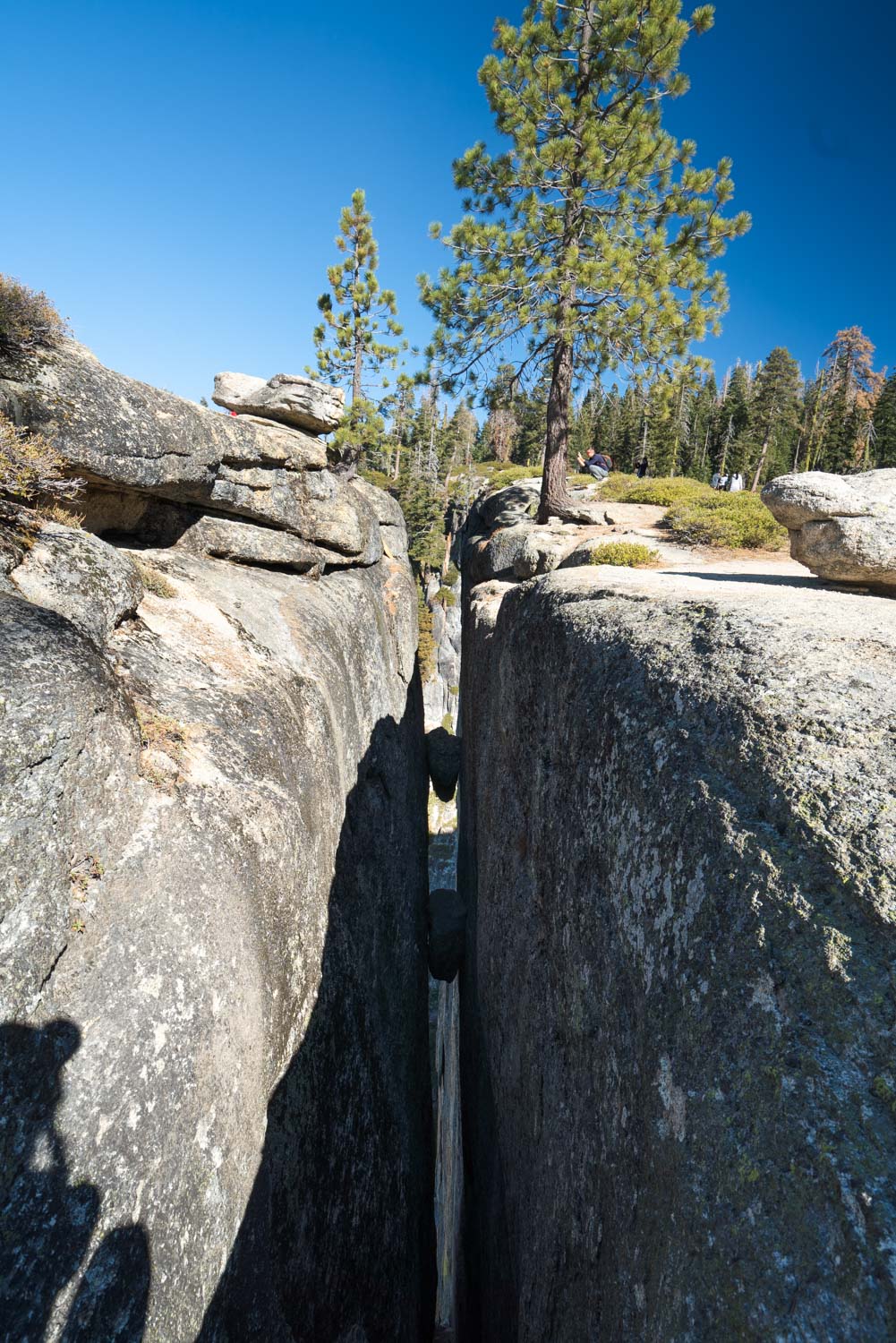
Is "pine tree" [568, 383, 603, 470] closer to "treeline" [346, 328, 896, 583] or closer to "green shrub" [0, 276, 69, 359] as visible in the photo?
"treeline" [346, 328, 896, 583]

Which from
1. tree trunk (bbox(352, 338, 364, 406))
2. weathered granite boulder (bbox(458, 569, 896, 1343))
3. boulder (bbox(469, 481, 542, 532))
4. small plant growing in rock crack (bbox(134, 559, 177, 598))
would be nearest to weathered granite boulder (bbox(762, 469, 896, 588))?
weathered granite boulder (bbox(458, 569, 896, 1343))

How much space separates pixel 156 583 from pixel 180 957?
5586mm

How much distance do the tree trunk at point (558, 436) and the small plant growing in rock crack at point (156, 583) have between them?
11.0 meters

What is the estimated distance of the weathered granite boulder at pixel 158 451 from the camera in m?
7.69

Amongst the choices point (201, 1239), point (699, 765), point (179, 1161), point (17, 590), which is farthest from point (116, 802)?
point (699, 765)

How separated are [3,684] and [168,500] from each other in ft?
24.6

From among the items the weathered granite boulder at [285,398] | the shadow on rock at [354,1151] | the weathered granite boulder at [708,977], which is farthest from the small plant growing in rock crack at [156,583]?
the weathered granite boulder at [285,398]

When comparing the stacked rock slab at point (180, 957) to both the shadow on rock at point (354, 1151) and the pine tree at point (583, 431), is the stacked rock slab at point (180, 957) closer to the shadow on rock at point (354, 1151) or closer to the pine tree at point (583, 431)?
the shadow on rock at point (354, 1151)

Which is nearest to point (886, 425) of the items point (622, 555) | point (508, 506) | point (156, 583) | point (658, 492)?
point (658, 492)

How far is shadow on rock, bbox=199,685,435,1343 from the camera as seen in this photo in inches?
202

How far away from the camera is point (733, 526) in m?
13.3

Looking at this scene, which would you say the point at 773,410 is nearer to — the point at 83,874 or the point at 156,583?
the point at 156,583

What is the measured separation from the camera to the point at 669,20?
12102 millimetres

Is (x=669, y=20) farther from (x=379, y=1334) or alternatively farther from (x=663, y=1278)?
(x=379, y=1334)
